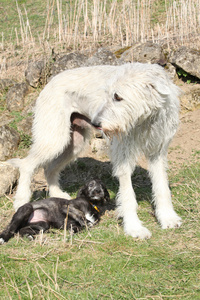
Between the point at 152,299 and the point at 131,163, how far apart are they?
6.34 feet

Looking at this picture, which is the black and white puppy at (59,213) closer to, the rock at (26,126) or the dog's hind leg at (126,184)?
the dog's hind leg at (126,184)

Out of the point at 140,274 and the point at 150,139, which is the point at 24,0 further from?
the point at 140,274

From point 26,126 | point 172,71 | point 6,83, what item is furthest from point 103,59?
point 6,83

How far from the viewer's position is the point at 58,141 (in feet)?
17.0

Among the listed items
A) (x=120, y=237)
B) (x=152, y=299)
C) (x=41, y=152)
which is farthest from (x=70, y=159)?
(x=152, y=299)

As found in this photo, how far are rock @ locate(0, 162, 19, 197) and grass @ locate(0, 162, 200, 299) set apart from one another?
6.33 ft

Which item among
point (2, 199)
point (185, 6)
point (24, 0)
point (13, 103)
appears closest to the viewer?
point (2, 199)

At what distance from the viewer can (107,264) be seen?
3.45 meters

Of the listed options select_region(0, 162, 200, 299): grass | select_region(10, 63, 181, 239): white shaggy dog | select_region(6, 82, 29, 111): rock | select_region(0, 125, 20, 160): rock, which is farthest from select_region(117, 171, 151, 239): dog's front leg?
select_region(6, 82, 29, 111): rock

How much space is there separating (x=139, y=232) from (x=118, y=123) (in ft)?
4.36

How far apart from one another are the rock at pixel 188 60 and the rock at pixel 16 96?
4091 millimetres

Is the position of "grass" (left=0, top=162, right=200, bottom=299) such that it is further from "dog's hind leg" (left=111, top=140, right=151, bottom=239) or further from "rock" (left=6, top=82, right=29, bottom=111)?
"rock" (left=6, top=82, right=29, bottom=111)

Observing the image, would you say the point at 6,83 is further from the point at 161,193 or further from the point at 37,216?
the point at 161,193

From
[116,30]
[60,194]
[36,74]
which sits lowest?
[60,194]
